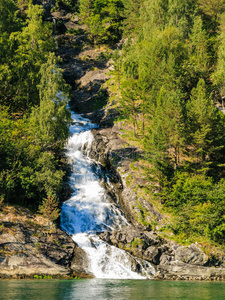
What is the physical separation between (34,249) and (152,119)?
26.9 m

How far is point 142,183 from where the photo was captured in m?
43.0

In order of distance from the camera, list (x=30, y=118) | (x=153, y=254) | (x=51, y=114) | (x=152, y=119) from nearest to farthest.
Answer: (x=153, y=254)
(x=51, y=114)
(x=30, y=118)
(x=152, y=119)

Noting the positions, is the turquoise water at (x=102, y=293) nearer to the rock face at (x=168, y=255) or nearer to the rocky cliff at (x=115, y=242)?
the rocky cliff at (x=115, y=242)

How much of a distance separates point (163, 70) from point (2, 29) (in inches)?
1242

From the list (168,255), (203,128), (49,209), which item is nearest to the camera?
(168,255)

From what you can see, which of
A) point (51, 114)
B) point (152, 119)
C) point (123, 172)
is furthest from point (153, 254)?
point (51, 114)

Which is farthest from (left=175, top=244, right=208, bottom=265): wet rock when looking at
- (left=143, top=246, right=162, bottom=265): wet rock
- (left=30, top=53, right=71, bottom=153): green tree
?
(left=30, top=53, right=71, bottom=153): green tree

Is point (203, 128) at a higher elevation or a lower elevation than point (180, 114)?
lower

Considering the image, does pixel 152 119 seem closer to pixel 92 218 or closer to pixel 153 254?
pixel 92 218

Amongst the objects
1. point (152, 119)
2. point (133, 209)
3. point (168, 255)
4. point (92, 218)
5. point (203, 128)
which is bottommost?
point (168, 255)

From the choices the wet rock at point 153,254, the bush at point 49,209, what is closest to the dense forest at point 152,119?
the bush at point 49,209

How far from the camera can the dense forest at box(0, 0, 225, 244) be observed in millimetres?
36281

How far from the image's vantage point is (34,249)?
29547 mm

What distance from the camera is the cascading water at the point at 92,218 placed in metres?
30.5
